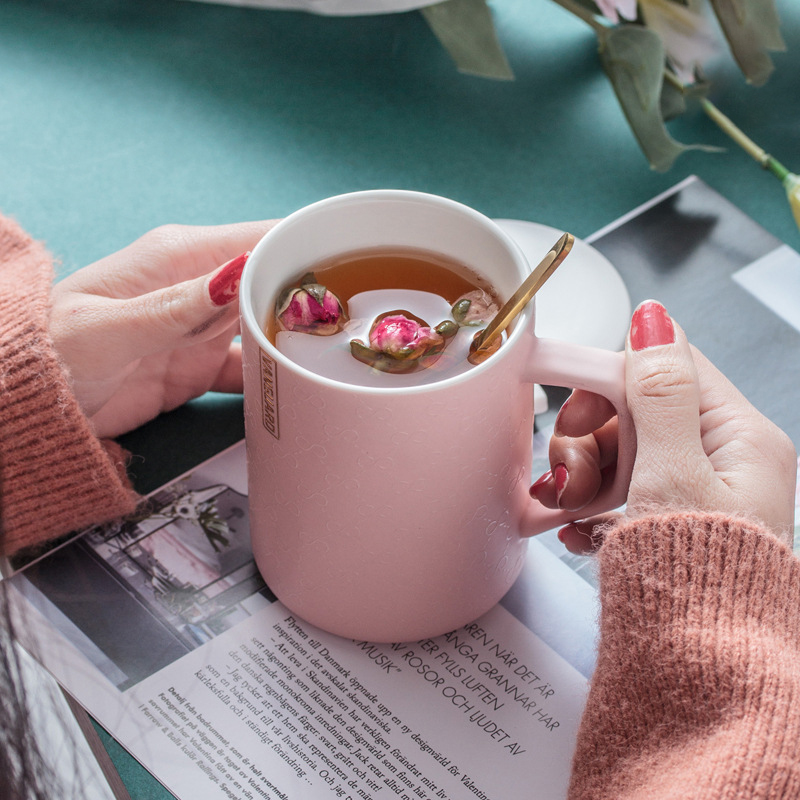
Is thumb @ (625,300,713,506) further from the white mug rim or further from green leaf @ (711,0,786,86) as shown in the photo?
green leaf @ (711,0,786,86)

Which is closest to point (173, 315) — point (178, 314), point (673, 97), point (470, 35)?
point (178, 314)

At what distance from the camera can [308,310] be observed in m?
0.45

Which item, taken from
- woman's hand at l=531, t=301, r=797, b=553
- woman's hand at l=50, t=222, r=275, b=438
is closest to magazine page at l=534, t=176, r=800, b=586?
woman's hand at l=531, t=301, r=797, b=553

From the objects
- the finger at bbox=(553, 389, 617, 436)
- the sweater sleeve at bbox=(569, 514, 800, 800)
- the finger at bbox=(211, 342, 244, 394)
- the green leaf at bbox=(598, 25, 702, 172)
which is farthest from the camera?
the green leaf at bbox=(598, 25, 702, 172)

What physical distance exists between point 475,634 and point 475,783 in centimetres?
9

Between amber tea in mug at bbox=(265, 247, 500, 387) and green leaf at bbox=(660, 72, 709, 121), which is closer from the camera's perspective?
amber tea in mug at bbox=(265, 247, 500, 387)

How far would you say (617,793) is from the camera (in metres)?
0.39

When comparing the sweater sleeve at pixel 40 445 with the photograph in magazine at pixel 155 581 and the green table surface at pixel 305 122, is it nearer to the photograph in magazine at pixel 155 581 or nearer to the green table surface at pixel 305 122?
the photograph in magazine at pixel 155 581

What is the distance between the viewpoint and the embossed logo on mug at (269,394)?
385mm

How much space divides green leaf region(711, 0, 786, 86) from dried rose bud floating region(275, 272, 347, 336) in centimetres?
54

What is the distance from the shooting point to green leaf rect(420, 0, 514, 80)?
2.51ft

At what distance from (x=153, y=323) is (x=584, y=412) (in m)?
0.25

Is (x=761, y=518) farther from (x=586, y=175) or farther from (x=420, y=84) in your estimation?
(x=420, y=84)

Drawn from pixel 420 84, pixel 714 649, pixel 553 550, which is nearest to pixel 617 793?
pixel 714 649
